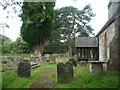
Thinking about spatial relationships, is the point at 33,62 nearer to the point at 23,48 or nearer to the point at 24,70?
the point at 24,70

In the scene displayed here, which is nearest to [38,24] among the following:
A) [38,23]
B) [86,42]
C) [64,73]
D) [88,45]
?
[38,23]

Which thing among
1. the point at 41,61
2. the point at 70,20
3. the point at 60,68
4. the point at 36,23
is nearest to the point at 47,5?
the point at 36,23

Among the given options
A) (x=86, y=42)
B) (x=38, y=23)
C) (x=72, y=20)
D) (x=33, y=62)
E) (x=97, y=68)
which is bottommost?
(x=33, y=62)

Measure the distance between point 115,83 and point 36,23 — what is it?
62.8ft

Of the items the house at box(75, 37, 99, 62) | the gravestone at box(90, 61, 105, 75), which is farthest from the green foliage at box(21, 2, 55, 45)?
the gravestone at box(90, 61, 105, 75)

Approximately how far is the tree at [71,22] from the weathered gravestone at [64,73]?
28.5 metres

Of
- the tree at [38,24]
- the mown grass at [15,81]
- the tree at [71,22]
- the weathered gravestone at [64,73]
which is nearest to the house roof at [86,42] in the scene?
the tree at [38,24]

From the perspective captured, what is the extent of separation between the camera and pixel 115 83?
21.3ft

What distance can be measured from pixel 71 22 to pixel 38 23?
1533 centimetres

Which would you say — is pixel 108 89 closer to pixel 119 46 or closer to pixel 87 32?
pixel 119 46

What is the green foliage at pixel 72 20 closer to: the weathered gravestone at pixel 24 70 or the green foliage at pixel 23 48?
the green foliage at pixel 23 48

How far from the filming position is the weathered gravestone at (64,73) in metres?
7.38

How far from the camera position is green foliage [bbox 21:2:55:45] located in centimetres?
2341

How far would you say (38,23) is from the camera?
2409 cm
